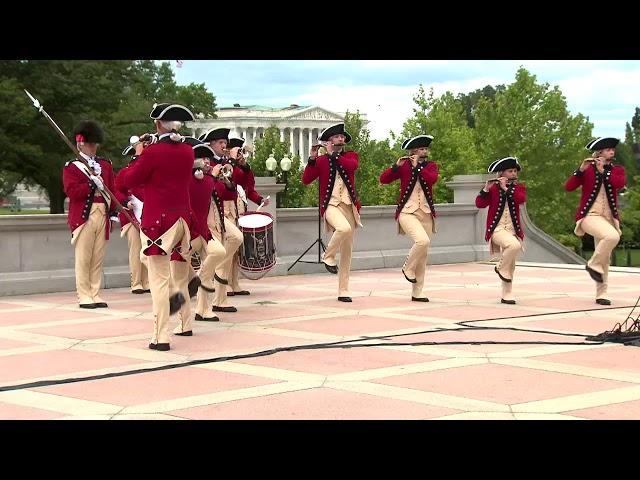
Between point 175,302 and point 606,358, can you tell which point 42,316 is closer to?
point 175,302

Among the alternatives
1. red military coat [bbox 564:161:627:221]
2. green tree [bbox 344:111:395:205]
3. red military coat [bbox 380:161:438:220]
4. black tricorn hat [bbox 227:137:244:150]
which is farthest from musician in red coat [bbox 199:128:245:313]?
green tree [bbox 344:111:395:205]

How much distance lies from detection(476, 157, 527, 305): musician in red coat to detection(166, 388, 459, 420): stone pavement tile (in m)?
6.75

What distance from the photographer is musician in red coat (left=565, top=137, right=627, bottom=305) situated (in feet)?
45.5

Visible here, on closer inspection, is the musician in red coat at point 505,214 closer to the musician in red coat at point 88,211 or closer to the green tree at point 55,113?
the musician in red coat at point 88,211

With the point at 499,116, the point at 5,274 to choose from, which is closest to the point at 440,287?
the point at 5,274

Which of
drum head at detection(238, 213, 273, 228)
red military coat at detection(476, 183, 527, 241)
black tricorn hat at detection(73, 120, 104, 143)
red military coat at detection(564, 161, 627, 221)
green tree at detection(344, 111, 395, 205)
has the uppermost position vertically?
black tricorn hat at detection(73, 120, 104, 143)

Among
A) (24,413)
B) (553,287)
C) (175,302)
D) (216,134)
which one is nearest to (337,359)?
(175,302)

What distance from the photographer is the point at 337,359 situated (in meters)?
9.38

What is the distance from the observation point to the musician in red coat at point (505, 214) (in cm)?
1410

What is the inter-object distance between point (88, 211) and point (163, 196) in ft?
13.9

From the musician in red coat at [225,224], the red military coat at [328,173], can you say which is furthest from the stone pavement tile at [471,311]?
the musician in red coat at [225,224]

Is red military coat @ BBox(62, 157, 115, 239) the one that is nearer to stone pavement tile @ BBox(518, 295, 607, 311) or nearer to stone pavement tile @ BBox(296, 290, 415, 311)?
stone pavement tile @ BBox(296, 290, 415, 311)
